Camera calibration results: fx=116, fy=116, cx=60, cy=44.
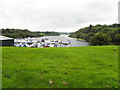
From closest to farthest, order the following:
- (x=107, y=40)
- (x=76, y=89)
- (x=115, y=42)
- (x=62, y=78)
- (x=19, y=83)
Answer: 1. (x=76, y=89)
2. (x=19, y=83)
3. (x=62, y=78)
4. (x=107, y=40)
5. (x=115, y=42)

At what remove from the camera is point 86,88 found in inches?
192

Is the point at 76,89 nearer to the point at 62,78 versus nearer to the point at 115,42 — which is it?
the point at 62,78

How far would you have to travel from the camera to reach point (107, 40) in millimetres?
58531

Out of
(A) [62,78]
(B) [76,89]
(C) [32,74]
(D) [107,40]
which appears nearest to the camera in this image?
(B) [76,89]

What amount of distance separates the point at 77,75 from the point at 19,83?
2963 mm

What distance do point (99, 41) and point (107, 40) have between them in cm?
387

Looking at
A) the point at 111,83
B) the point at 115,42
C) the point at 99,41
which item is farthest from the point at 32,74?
the point at 115,42

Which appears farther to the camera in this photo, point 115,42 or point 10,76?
point 115,42

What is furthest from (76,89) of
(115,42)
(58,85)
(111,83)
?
(115,42)

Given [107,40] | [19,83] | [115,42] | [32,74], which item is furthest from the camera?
[115,42]

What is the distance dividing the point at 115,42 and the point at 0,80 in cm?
7357

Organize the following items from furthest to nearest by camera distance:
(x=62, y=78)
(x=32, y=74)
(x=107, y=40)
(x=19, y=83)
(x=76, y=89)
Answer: (x=107, y=40) < (x=32, y=74) < (x=62, y=78) < (x=19, y=83) < (x=76, y=89)

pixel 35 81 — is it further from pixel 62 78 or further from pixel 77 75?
pixel 77 75

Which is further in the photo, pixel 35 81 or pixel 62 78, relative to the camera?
pixel 62 78
